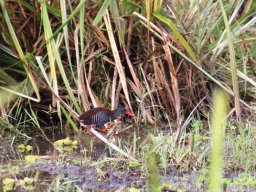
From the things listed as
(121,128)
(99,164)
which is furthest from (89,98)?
(99,164)

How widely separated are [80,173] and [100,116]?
751 millimetres

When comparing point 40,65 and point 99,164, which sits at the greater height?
point 40,65

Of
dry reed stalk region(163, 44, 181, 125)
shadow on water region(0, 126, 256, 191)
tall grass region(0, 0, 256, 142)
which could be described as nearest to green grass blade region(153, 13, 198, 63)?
tall grass region(0, 0, 256, 142)

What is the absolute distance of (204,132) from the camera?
148 inches

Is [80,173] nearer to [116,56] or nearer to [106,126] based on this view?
[106,126]

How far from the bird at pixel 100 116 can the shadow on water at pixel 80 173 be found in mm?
228

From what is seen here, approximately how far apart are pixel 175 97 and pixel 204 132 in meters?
0.34

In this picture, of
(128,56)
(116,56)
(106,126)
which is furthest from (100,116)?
(128,56)

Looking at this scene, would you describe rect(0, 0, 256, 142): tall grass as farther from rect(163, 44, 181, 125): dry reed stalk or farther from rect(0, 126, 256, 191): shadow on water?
rect(0, 126, 256, 191): shadow on water

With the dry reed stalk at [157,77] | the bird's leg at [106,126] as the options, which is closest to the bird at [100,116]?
the bird's leg at [106,126]

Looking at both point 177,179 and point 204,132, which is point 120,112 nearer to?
point 204,132

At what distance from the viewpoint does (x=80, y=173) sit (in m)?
2.96

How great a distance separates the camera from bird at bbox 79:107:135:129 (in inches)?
143

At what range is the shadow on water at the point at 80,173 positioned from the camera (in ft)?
8.99
